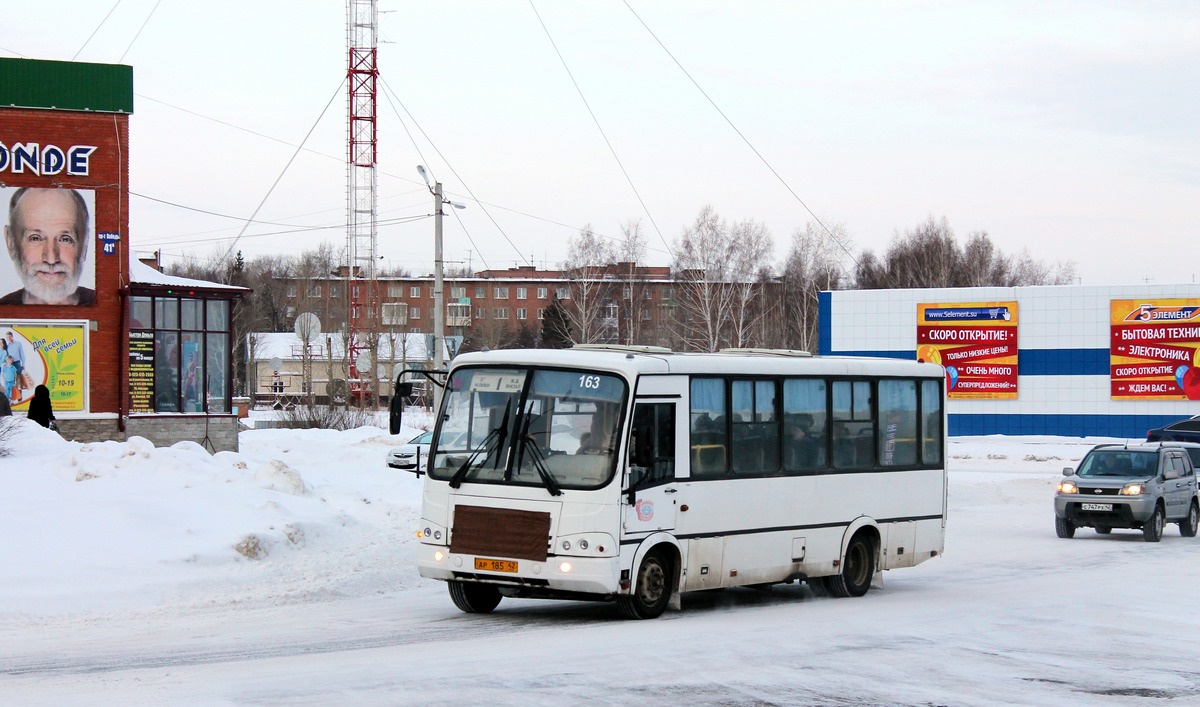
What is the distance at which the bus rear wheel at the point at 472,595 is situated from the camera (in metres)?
13.5

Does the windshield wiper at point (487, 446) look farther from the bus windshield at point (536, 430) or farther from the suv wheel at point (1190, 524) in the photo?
the suv wheel at point (1190, 524)

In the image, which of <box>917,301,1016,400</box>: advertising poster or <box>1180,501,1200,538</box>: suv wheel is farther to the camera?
<box>917,301,1016,400</box>: advertising poster

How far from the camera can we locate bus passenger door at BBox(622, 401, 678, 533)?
12859 mm

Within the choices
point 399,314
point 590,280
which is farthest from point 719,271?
point 399,314

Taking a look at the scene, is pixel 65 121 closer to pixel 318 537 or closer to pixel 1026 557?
pixel 318 537

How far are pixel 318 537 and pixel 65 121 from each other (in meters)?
17.1

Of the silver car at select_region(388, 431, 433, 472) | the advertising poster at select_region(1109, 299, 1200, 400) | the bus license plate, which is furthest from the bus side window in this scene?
the advertising poster at select_region(1109, 299, 1200, 400)

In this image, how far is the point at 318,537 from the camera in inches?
693

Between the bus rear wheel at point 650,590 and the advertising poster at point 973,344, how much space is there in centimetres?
4206

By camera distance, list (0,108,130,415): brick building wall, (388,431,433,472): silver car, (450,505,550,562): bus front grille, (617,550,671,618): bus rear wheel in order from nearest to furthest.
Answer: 1. (450,505,550,562): bus front grille
2. (617,550,671,618): bus rear wheel
3. (0,108,130,415): brick building wall
4. (388,431,433,472): silver car

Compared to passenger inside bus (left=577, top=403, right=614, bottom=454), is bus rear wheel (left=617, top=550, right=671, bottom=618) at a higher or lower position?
lower

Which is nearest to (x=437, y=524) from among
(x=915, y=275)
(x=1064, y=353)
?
(x=1064, y=353)

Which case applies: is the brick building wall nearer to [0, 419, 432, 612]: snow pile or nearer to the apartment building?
[0, 419, 432, 612]: snow pile

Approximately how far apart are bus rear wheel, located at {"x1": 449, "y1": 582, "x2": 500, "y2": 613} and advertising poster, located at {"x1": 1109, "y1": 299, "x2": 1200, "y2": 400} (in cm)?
4459
